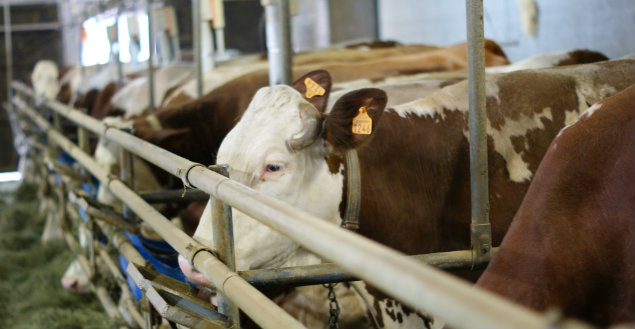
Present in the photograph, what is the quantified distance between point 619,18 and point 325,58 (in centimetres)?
269

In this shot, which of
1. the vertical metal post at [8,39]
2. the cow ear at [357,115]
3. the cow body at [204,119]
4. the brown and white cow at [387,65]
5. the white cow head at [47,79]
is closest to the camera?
the cow ear at [357,115]

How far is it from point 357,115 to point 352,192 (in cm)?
26

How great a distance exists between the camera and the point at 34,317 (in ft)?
12.8

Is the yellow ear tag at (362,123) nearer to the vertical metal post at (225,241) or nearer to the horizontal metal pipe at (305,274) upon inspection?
the horizontal metal pipe at (305,274)

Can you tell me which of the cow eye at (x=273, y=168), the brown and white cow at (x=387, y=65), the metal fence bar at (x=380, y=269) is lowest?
the cow eye at (x=273, y=168)

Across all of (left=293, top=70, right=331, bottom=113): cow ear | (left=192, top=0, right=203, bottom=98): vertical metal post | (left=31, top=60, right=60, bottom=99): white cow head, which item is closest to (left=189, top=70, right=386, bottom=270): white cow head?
(left=293, top=70, right=331, bottom=113): cow ear

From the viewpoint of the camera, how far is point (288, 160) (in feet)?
7.27

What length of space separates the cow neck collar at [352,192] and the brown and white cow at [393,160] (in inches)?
1.0

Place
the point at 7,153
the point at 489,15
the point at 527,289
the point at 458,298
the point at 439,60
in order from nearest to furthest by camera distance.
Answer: the point at 458,298, the point at 527,289, the point at 439,60, the point at 489,15, the point at 7,153

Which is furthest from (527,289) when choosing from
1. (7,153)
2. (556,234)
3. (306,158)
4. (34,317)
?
(7,153)

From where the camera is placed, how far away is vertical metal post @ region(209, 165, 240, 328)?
161 cm

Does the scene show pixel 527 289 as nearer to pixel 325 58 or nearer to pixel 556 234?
pixel 556 234

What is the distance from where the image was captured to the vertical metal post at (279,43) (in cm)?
352

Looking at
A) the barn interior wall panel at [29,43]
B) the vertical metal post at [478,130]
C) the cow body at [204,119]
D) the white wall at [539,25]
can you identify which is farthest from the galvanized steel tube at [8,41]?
the vertical metal post at [478,130]
